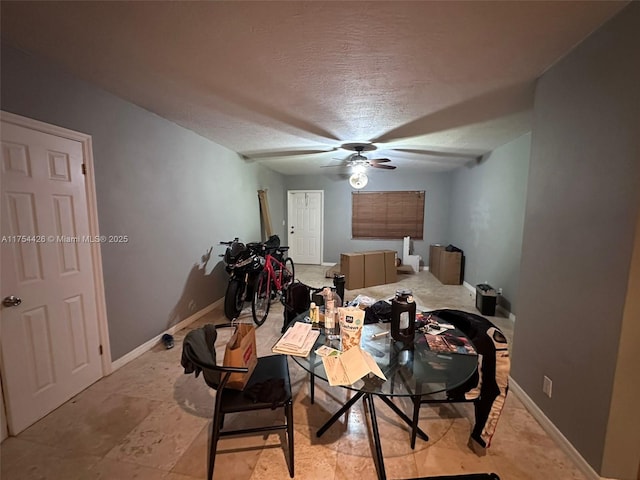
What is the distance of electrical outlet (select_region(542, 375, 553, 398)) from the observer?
1.78m

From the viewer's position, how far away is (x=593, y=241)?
1.47 meters

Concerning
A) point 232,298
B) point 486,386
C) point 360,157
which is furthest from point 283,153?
point 486,386

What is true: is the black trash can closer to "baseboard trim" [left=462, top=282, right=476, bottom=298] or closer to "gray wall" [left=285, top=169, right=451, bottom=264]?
"baseboard trim" [left=462, top=282, right=476, bottom=298]

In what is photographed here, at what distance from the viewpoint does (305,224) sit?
280 inches

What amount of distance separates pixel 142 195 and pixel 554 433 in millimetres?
3747

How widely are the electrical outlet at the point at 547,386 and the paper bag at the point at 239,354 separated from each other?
194 cm

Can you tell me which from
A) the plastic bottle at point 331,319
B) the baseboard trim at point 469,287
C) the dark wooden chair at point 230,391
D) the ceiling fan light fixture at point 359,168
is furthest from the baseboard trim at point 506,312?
the dark wooden chair at point 230,391

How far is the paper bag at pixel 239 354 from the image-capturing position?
57.2 inches

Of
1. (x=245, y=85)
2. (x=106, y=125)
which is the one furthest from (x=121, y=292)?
(x=245, y=85)

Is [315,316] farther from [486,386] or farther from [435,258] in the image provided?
[435,258]

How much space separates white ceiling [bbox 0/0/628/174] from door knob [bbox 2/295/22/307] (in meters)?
1.55

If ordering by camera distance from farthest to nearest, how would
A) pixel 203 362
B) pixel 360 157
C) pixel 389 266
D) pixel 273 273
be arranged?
pixel 389 266 < pixel 360 157 < pixel 273 273 < pixel 203 362

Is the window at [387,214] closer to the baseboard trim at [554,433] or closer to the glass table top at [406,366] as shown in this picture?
the baseboard trim at [554,433]

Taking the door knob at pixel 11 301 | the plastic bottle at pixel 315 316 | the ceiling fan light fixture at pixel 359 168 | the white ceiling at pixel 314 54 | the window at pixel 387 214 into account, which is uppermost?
the white ceiling at pixel 314 54
